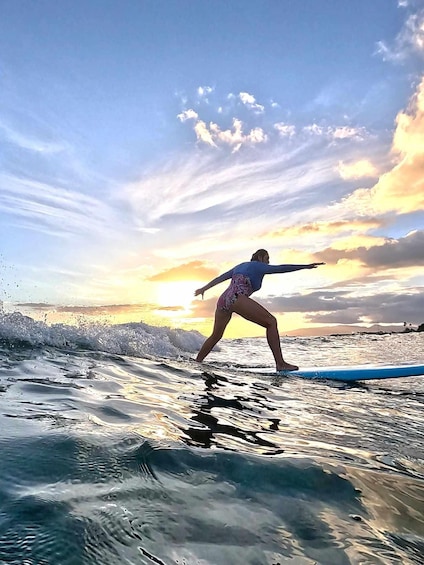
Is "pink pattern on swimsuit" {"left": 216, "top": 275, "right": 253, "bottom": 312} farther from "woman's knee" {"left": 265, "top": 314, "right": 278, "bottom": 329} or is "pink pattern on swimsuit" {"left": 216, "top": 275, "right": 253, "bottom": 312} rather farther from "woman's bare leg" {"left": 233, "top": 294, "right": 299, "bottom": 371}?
"woman's knee" {"left": 265, "top": 314, "right": 278, "bottom": 329}

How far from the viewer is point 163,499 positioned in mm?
1765

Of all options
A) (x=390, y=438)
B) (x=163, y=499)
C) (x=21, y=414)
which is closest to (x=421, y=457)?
(x=390, y=438)

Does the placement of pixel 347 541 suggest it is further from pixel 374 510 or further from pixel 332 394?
pixel 332 394

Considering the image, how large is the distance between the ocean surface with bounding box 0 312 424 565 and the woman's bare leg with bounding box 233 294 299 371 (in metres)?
3.28

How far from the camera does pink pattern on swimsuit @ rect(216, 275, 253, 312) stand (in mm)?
7789

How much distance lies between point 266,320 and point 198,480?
220 inches

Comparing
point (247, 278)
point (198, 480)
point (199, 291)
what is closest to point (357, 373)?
point (247, 278)

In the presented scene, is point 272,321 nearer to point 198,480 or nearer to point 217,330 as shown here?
point 217,330

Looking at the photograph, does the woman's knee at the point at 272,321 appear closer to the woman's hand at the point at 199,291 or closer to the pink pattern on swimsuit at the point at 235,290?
the pink pattern on swimsuit at the point at 235,290

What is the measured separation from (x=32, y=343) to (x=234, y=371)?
3.14 m

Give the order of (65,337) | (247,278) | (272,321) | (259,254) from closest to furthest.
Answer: (272,321) → (65,337) → (247,278) → (259,254)

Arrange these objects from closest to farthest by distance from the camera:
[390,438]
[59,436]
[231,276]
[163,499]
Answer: [163,499] → [59,436] → [390,438] → [231,276]

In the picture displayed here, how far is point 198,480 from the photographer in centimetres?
200

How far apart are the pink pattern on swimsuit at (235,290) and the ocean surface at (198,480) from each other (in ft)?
12.2
